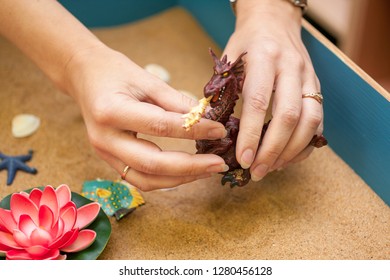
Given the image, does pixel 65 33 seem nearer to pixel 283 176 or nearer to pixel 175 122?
pixel 175 122

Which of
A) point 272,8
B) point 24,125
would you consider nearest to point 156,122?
point 272,8

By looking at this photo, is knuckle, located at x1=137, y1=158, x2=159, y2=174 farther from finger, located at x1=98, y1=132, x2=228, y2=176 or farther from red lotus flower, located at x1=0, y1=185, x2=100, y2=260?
red lotus flower, located at x1=0, y1=185, x2=100, y2=260

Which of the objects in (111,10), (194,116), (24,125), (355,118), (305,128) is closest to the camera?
(194,116)

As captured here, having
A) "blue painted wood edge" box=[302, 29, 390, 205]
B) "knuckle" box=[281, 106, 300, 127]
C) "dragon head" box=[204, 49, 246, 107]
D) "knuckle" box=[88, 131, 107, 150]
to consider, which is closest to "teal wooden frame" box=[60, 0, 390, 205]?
"blue painted wood edge" box=[302, 29, 390, 205]

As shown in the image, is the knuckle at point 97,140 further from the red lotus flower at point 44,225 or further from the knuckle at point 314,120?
the knuckle at point 314,120

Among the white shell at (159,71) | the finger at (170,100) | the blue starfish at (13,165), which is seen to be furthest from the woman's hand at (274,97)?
the blue starfish at (13,165)

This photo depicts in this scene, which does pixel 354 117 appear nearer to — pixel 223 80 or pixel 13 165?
pixel 223 80
